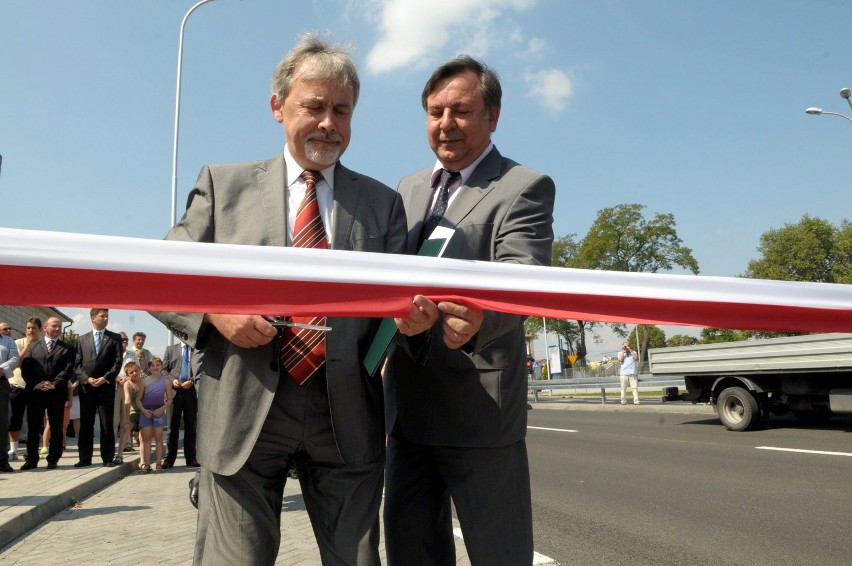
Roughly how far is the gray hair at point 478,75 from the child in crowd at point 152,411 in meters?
8.73

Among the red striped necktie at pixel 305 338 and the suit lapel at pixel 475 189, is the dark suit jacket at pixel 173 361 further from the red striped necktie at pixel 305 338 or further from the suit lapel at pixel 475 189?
the red striped necktie at pixel 305 338

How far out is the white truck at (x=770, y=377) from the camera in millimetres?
11188

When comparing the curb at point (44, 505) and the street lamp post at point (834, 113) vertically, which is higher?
the street lamp post at point (834, 113)

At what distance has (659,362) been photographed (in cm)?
1441

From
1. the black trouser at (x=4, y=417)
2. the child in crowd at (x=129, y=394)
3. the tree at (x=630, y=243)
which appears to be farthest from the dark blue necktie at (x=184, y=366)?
the tree at (x=630, y=243)

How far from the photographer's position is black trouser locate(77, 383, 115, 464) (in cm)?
979

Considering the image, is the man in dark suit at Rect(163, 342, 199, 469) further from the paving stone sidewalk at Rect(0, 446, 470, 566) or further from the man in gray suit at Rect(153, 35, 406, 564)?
the man in gray suit at Rect(153, 35, 406, 564)

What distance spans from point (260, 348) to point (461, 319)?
1.94 feet

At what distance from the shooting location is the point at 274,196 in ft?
7.50

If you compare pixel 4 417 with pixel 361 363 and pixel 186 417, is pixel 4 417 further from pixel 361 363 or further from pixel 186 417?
pixel 361 363

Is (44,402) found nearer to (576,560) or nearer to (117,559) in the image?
(117,559)

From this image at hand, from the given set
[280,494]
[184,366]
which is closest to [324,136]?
[280,494]

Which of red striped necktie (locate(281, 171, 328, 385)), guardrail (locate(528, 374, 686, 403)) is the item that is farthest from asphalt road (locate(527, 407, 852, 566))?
guardrail (locate(528, 374, 686, 403))

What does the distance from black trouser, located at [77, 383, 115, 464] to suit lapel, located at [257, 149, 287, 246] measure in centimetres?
861
